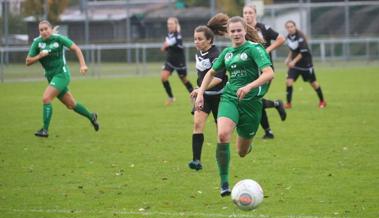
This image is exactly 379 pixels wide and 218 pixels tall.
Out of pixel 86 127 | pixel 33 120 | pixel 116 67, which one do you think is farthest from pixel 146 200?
pixel 116 67

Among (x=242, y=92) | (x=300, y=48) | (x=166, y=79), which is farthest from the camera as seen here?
(x=166, y=79)

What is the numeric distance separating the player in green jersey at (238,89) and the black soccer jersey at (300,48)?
10.5 m

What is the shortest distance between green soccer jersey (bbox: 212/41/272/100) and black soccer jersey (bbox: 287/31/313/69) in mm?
10529

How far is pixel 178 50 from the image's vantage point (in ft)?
68.8

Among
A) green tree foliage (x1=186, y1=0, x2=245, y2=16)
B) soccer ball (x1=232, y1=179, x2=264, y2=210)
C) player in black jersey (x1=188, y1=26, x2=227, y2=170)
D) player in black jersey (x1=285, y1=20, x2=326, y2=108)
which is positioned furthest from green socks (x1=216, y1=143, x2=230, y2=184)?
green tree foliage (x1=186, y1=0, x2=245, y2=16)

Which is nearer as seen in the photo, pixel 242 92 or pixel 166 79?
pixel 242 92

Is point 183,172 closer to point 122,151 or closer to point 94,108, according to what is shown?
point 122,151

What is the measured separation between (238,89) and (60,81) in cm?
595

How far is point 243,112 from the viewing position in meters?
8.59

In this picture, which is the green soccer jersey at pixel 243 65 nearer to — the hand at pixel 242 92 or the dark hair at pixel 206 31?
the hand at pixel 242 92

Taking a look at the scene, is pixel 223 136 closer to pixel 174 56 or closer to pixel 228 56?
pixel 228 56

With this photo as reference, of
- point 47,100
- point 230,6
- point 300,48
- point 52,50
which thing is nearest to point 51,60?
point 52,50

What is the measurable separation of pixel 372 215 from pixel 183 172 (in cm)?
319

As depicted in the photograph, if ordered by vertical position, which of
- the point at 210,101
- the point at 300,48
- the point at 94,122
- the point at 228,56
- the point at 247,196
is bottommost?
the point at 94,122
